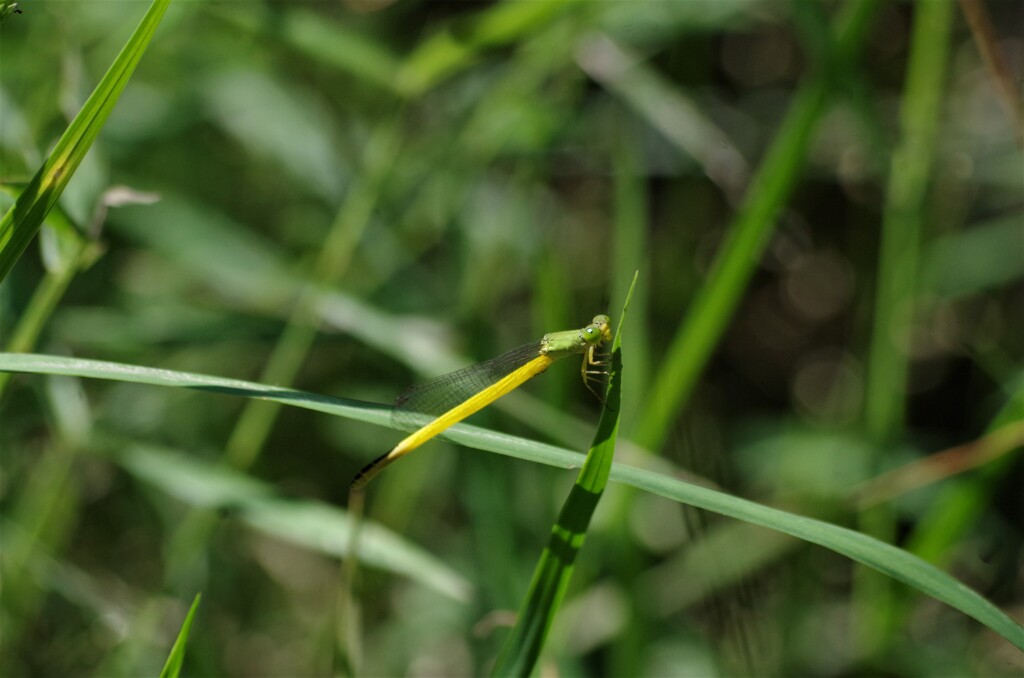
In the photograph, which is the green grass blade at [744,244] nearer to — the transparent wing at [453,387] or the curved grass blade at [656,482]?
the transparent wing at [453,387]

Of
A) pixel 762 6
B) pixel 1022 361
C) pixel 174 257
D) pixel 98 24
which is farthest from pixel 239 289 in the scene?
pixel 1022 361

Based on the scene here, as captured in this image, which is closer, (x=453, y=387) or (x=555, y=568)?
(x=555, y=568)

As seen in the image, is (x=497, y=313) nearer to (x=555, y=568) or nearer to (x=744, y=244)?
(x=744, y=244)

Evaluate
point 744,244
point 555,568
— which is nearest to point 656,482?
point 555,568

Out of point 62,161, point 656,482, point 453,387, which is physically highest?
point 62,161

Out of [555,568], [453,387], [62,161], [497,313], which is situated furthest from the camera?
[497,313]

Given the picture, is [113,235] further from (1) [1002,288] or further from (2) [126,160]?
(1) [1002,288]

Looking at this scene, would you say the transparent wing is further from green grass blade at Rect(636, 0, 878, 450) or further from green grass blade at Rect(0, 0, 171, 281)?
green grass blade at Rect(0, 0, 171, 281)
